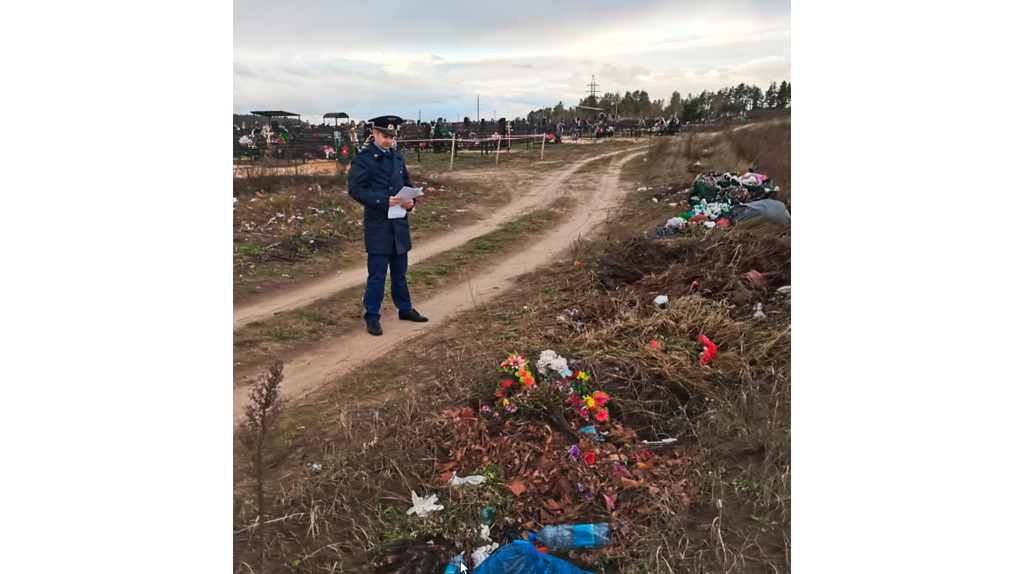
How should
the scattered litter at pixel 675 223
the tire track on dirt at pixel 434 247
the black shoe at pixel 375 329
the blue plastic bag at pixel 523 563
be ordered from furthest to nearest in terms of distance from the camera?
the scattered litter at pixel 675 223
the black shoe at pixel 375 329
the tire track on dirt at pixel 434 247
the blue plastic bag at pixel 523 563

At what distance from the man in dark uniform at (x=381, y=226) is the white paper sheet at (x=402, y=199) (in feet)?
0.06

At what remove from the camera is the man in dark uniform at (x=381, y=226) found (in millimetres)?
3234

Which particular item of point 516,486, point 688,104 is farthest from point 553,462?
point 688,104

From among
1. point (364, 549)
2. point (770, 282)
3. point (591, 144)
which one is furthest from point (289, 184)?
point (770, 282)

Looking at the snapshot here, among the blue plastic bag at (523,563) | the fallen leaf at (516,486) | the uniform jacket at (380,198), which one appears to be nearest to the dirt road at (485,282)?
the uniform jacket at (380,198)

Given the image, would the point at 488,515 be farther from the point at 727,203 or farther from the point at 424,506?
the point at 727,203

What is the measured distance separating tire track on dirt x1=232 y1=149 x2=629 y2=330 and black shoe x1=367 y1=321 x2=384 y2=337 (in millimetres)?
226

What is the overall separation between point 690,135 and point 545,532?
200 centimetres

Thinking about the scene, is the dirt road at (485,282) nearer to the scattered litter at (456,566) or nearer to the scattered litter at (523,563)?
the scattered litter at (456,566)

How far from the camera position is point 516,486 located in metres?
2.79

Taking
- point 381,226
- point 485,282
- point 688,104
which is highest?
point 688,104

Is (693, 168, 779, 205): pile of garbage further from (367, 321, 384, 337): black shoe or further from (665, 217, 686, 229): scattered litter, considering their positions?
(367, 321, 384, 337): black shoe

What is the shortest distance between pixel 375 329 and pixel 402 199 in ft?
2.21

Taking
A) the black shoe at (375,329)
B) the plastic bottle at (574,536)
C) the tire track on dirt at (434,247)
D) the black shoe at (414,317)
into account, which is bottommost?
the plastic bottle at (574,536)
